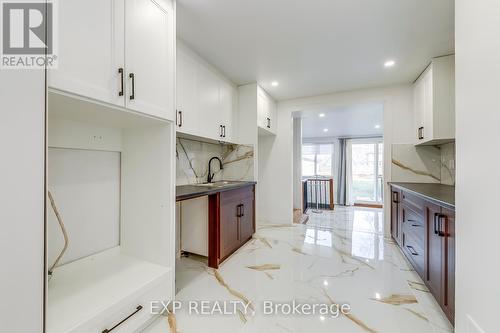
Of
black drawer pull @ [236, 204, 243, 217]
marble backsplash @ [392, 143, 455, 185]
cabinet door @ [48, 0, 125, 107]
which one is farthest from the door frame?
cabinet door @ [48, 0, 125, 107]

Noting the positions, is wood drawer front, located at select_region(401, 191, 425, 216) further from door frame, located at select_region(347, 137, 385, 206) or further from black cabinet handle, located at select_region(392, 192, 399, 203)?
door frame, located at select_region(347, 137, 385, 206)

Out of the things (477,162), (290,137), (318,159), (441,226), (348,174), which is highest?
(290,137)

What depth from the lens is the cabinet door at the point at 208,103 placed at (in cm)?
236

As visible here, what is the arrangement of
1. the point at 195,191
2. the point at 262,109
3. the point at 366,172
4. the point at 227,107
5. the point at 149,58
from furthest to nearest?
the point at 366,172
the point at 262,109
the point at 227,107
the point at 195,191
the point at 149,58

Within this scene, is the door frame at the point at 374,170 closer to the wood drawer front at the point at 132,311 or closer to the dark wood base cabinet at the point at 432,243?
the dark wood base cabinet at the point at 432,243

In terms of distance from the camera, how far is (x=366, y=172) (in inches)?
274

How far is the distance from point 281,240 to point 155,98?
2517 millimetres

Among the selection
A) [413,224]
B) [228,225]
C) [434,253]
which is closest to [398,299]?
[434,253]

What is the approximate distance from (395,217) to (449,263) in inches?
65.9

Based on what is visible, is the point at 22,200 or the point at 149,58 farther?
the point at 149,58

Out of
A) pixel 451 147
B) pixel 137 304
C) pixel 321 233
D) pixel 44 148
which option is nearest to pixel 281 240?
pixel 321 233

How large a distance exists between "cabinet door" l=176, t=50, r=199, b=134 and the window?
5.91 m

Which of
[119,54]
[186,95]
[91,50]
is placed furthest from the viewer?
[186,95]

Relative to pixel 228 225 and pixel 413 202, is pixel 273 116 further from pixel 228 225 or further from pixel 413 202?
pixel 413 202
